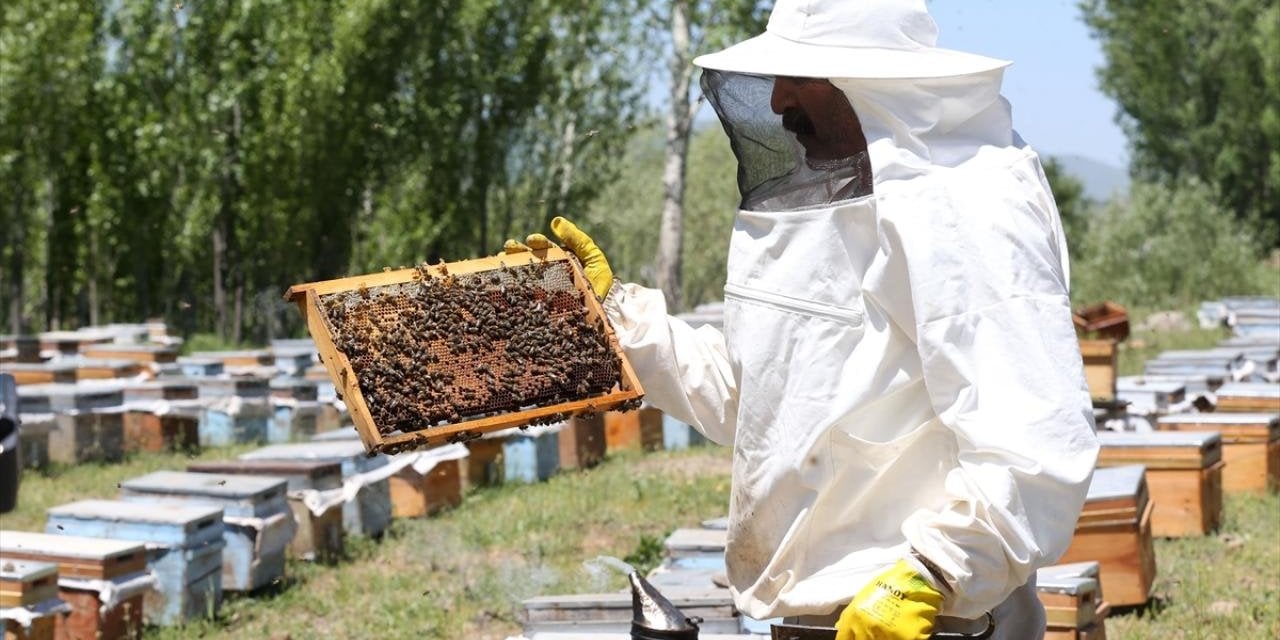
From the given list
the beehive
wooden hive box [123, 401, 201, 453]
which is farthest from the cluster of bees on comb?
wooden hive box [123, 401, 201, 453]

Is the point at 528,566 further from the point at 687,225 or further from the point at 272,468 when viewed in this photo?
the point at 687,225

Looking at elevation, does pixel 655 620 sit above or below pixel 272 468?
above

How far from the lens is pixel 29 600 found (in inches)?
187

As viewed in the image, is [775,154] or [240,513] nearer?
[775,154]

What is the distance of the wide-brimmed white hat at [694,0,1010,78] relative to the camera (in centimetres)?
241

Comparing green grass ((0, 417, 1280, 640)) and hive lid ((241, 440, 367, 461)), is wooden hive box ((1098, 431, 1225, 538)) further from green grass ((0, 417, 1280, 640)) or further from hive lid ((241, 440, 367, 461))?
hive lid ((241, 440, 367, 461))

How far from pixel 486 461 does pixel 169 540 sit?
10.8 feet

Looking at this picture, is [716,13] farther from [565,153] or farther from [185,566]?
[185,566]

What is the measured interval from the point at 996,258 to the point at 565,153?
2507 centimetres

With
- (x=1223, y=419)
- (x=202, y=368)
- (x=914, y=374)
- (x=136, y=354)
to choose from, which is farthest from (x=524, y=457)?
(x=914, y=374)

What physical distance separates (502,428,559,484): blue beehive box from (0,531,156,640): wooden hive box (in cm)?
379

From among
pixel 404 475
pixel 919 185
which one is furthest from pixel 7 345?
pixel 919 185

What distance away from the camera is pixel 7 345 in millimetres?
14609

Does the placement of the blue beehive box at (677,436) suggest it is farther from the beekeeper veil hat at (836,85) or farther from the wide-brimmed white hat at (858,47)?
the wide-brimmed white hat at (858,47)
